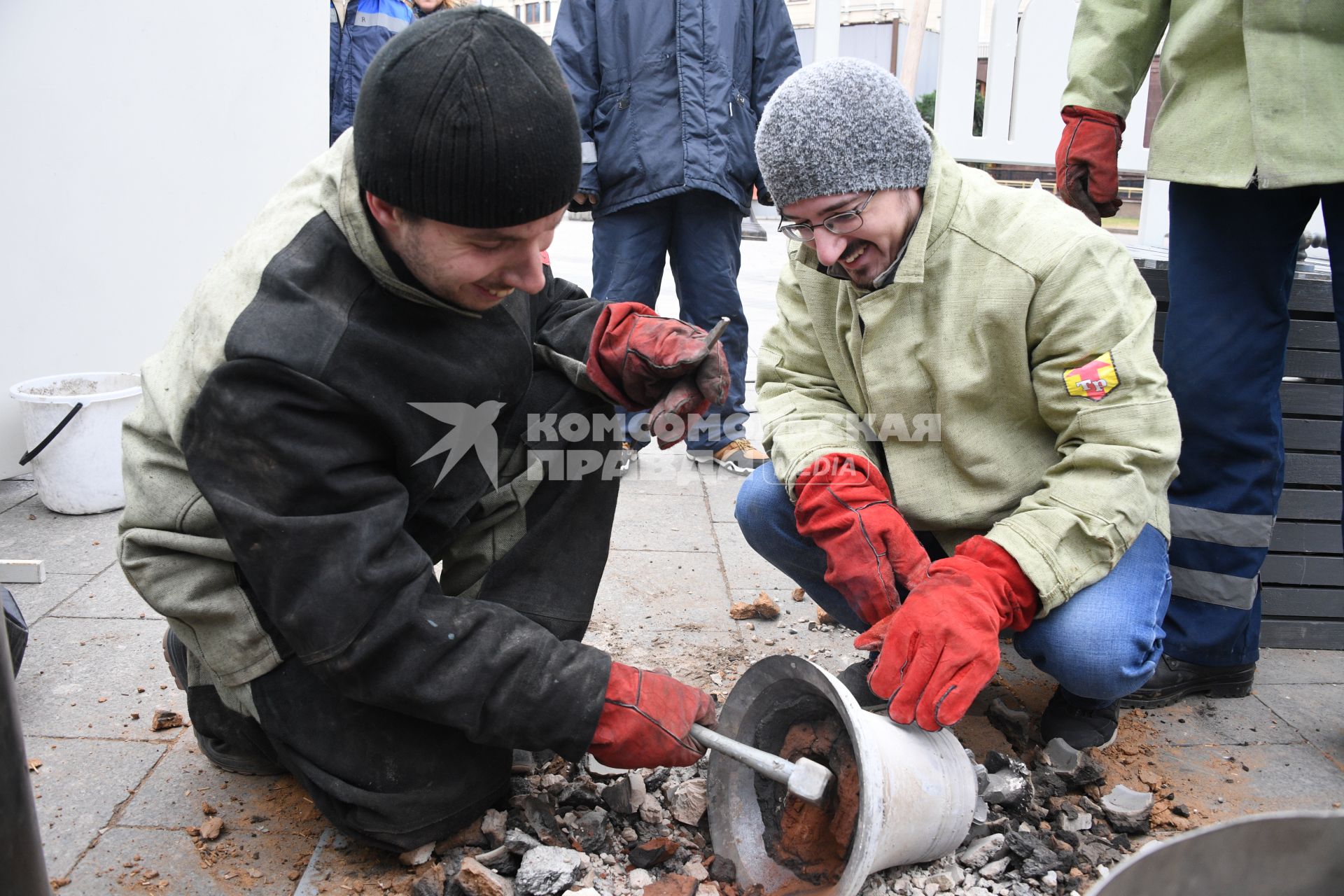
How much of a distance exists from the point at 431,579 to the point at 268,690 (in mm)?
409

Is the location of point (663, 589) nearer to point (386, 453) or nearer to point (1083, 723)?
point (1083, 723)

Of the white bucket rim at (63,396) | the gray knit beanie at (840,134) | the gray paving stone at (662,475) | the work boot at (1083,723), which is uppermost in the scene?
the gray knit beanie at (840,134)

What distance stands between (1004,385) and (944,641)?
66 centimetres

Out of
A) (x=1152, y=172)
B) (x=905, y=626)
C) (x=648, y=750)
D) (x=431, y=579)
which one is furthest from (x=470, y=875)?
(x=1152, y=172)

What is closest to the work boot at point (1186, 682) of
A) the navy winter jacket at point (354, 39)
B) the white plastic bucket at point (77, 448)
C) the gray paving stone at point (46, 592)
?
the gray paving stone at point (46, 592)

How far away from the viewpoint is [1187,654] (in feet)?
8.89

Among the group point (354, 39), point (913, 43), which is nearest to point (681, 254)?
point (354, 39)

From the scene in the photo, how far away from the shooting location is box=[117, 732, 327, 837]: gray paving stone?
215 cm

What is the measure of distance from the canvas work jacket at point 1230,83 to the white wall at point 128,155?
3163 millimetres

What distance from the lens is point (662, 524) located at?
389 centimetres

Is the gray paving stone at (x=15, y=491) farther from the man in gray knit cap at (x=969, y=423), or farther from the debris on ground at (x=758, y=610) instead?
the man in gray knit cap at (x=969, y=423)

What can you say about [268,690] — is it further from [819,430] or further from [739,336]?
[739,336]

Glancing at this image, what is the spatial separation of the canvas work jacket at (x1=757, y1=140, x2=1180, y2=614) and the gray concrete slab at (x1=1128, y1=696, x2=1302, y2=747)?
64 centimetres

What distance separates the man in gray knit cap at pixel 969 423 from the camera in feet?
6.74
